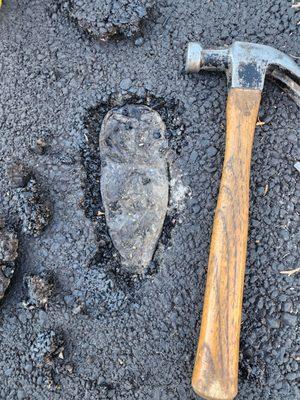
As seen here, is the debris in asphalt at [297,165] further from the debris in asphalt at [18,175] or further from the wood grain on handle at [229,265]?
the debris in asphalt at [18,175]

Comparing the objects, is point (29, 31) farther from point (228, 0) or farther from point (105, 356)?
point (105, 356)

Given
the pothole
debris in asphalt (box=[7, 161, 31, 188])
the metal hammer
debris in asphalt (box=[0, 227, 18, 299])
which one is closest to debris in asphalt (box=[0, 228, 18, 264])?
debris in asphalt (box=[0, 227, 18, 299])

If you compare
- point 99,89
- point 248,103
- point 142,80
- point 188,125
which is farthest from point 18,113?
point 248,103

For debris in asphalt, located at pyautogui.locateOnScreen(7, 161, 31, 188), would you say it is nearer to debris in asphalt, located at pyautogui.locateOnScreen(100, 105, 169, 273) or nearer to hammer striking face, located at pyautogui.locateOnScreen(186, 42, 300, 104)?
debris in asphalt, located at pyautogui.locateOnScreen(100, 105, 169, 273)

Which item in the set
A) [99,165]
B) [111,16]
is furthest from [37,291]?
[111,16]

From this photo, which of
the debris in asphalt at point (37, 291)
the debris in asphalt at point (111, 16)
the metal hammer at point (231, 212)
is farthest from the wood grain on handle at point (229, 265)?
the debris in asphalt at point (37, 291)

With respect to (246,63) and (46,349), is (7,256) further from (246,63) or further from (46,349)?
(246,63)
